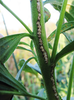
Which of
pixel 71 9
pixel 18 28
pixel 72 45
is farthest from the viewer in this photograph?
pixel 18 28

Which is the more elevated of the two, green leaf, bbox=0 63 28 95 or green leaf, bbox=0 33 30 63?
green leaf, bbox=0 33 30 63

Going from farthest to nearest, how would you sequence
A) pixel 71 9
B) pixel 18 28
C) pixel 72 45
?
pixel 18 28 → pixel 71 9 → pixel 72 45

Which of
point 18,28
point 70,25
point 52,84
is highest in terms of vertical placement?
point 18,28

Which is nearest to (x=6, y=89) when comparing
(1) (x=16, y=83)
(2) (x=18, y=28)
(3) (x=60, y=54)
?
(1) (x=16, y=83)

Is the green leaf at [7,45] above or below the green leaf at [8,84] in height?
above

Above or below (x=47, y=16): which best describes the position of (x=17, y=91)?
below

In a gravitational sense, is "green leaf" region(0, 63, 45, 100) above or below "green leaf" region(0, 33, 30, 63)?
below

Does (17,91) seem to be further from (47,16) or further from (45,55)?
(47,16)

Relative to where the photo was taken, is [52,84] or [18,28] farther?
[18,28]

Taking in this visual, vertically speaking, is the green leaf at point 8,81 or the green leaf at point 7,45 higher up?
the green leaf at point 7,45
